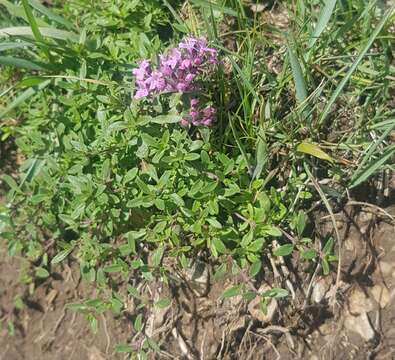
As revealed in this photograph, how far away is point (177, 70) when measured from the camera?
1.70m

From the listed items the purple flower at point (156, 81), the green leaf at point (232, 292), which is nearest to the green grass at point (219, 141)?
the green leaf at point (232, 292)

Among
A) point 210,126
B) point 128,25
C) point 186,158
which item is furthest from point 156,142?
point 128,25

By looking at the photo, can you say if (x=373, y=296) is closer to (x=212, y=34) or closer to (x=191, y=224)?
(x=191, y=224)

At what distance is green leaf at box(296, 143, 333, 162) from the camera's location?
1.76 metres

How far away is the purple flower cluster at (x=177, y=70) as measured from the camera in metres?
1.68

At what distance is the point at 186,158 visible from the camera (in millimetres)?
1744

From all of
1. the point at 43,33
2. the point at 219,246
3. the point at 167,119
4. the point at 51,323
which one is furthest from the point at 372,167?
the point at 51,323

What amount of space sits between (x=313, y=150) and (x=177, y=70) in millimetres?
533

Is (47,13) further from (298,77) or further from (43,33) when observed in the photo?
(298,77)

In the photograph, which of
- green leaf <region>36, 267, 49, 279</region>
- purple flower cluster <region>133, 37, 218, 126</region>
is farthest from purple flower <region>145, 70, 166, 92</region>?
green leaf <region>36, 267, 49, 279</region>

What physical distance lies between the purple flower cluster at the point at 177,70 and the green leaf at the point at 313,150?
1.36ft

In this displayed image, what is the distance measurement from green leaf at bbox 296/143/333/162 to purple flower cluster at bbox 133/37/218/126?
0.41 m

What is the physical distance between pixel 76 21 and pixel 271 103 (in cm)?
97

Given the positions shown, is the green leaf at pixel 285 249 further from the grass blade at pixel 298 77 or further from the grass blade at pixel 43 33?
the grass blade at pixel 43 33
